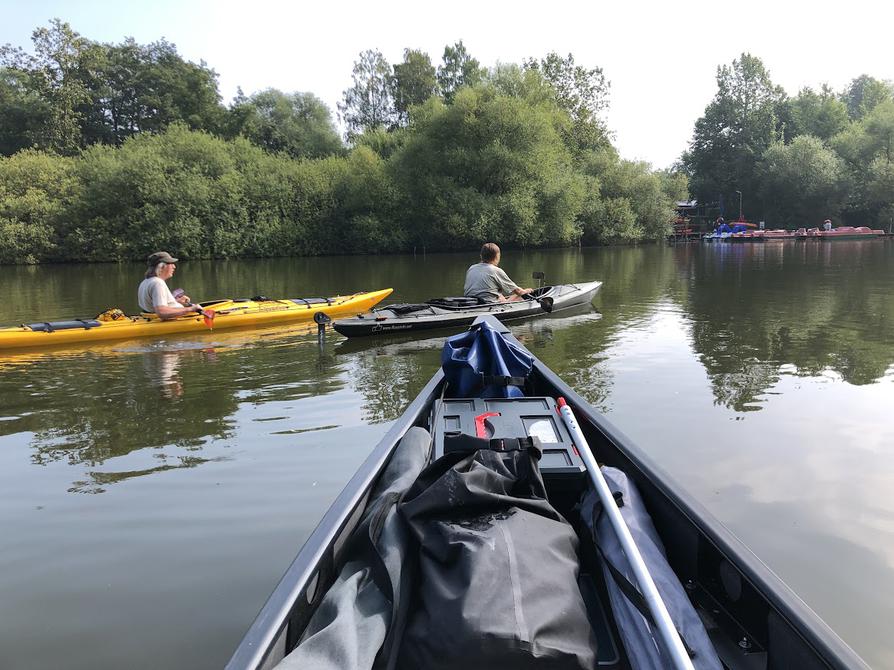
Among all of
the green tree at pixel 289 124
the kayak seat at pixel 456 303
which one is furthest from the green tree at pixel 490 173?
the kayak seat at pixel 456 303

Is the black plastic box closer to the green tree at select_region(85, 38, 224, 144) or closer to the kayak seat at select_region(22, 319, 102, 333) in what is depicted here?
the kayak seat at select_region(22, 319, 102, 333)

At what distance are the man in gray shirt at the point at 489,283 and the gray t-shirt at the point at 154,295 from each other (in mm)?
5036

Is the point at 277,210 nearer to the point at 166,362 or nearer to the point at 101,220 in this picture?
the point at 101,220

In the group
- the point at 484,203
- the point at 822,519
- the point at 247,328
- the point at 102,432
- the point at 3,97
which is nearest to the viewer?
the point at 822,519

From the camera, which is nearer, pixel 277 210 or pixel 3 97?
pixel 277 210

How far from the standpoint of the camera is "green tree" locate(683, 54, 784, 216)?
53.9 meters

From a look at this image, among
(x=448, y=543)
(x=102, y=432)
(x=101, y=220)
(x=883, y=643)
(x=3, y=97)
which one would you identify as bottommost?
(x=883, y=643)

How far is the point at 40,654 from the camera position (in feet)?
8.27

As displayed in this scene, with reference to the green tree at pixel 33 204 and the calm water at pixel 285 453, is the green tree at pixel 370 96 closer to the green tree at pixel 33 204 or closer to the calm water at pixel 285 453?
the green tree at pixel 33 204

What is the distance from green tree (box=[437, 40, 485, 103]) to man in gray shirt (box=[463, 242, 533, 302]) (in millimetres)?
46614

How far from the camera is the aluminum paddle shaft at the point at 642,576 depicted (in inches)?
59.2

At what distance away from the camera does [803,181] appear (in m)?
47.3

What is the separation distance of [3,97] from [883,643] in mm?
56206

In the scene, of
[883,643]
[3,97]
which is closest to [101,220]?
[3,97]
